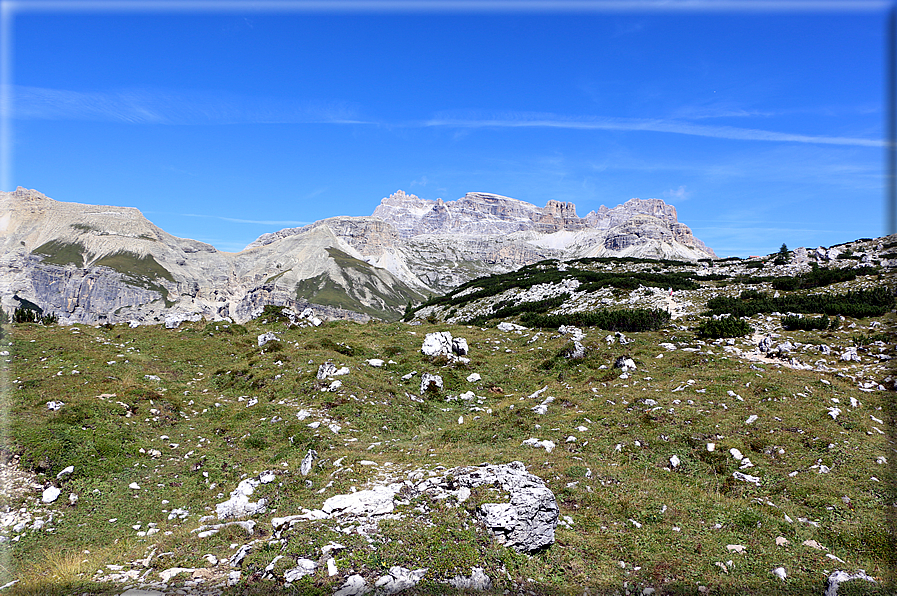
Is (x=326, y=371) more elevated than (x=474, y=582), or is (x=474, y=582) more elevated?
(x=326, y=371)

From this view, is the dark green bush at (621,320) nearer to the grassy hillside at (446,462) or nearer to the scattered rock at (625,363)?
the grassy hillside at (446,462)

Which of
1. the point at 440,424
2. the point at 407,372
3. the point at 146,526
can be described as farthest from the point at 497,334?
the point at 146,526

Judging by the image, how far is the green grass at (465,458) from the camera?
8.95 metres

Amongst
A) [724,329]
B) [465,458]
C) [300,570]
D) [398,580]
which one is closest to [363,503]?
[300,570]

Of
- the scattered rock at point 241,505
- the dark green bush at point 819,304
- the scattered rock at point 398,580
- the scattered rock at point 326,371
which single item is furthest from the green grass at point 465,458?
the dark green bush at point 819,304

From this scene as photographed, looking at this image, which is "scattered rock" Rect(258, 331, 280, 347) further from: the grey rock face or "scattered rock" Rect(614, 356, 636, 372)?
"scattered rock" Rect(614, 356, 636, 372)

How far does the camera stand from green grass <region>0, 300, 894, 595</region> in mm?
8945

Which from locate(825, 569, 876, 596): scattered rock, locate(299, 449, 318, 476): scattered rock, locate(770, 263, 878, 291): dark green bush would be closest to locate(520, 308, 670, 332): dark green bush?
locate(770, 263, 878, 291): dark green bush

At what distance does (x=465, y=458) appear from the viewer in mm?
14188

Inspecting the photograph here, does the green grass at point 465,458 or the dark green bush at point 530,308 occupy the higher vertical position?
the dark green bush at point 530,308

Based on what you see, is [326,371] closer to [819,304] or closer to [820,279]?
[819,304]

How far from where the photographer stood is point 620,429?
15836 millimetres

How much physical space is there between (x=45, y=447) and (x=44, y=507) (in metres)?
2.87

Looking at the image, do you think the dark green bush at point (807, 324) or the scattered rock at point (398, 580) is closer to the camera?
the scattered rock at point (398, 580)
